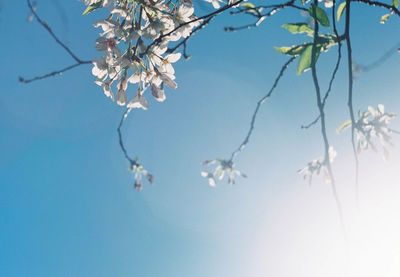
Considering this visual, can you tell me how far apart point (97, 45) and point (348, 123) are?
134 cm

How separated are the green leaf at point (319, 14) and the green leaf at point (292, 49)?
12 centimetres

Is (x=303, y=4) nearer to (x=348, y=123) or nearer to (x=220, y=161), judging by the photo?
(x=348, y=123)

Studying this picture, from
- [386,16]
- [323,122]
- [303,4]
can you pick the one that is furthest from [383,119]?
[323,122]

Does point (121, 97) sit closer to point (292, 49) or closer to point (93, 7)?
point (93, 7)

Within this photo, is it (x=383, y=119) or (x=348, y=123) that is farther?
(x=383, y=119)

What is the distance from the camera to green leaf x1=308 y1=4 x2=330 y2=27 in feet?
3.57

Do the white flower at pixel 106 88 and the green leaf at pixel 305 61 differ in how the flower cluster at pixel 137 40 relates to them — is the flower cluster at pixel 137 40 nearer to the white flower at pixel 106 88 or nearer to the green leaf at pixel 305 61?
the white flower at pixel 106 88

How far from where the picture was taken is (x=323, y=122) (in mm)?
928

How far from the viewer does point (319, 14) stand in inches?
44.1

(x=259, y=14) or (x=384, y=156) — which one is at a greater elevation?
(x=259, y=14)

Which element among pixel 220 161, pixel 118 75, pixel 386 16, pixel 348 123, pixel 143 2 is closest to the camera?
pixel 143 2

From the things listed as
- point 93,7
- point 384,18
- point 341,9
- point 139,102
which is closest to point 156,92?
point 139,102

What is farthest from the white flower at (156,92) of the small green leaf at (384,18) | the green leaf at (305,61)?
the small green leaf at (384,18)

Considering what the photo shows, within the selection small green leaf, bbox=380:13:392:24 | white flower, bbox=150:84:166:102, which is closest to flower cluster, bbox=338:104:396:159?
small green leaf, bbox=380:13:392:24
